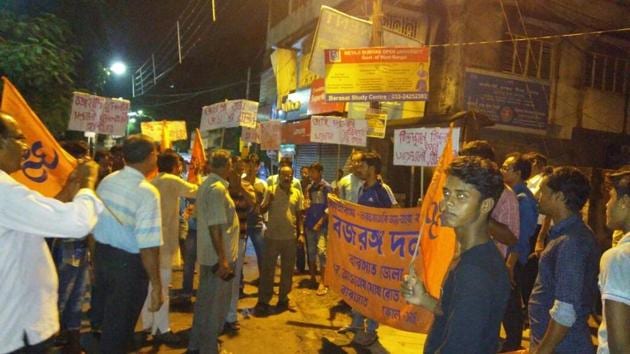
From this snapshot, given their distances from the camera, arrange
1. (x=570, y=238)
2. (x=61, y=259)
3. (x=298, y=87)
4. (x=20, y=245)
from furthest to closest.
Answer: (x=298, y=87)
(x=61, y=259)
(x=570, y=238)
(x=20, y=245)

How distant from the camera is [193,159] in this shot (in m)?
8.24

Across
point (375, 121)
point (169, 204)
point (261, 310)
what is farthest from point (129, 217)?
point (375, 121)

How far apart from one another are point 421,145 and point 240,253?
270 centimetres

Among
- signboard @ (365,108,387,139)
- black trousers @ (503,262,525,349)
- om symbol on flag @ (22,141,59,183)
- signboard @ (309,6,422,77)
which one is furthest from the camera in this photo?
signboard @ (365,108,387,139)

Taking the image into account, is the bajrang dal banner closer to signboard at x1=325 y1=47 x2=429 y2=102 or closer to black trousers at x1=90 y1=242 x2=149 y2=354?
black trousers at x1=90 y1=242 x2=149 y2=354

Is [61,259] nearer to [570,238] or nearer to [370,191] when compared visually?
[370,191]

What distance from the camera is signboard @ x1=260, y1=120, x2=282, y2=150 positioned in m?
9.82

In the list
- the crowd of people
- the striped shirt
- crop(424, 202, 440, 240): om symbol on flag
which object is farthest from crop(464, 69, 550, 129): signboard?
the striped shirt

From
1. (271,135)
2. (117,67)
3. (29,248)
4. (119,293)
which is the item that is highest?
(117,67)

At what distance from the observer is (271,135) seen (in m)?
9.90

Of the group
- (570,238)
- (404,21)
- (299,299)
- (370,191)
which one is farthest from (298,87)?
(570,238)

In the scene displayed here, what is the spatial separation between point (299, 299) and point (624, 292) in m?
5.89

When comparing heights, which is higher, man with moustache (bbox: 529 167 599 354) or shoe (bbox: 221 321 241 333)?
man with moustache (bbox: 529 167 599 354)

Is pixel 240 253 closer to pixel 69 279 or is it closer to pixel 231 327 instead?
pixel 231 327
